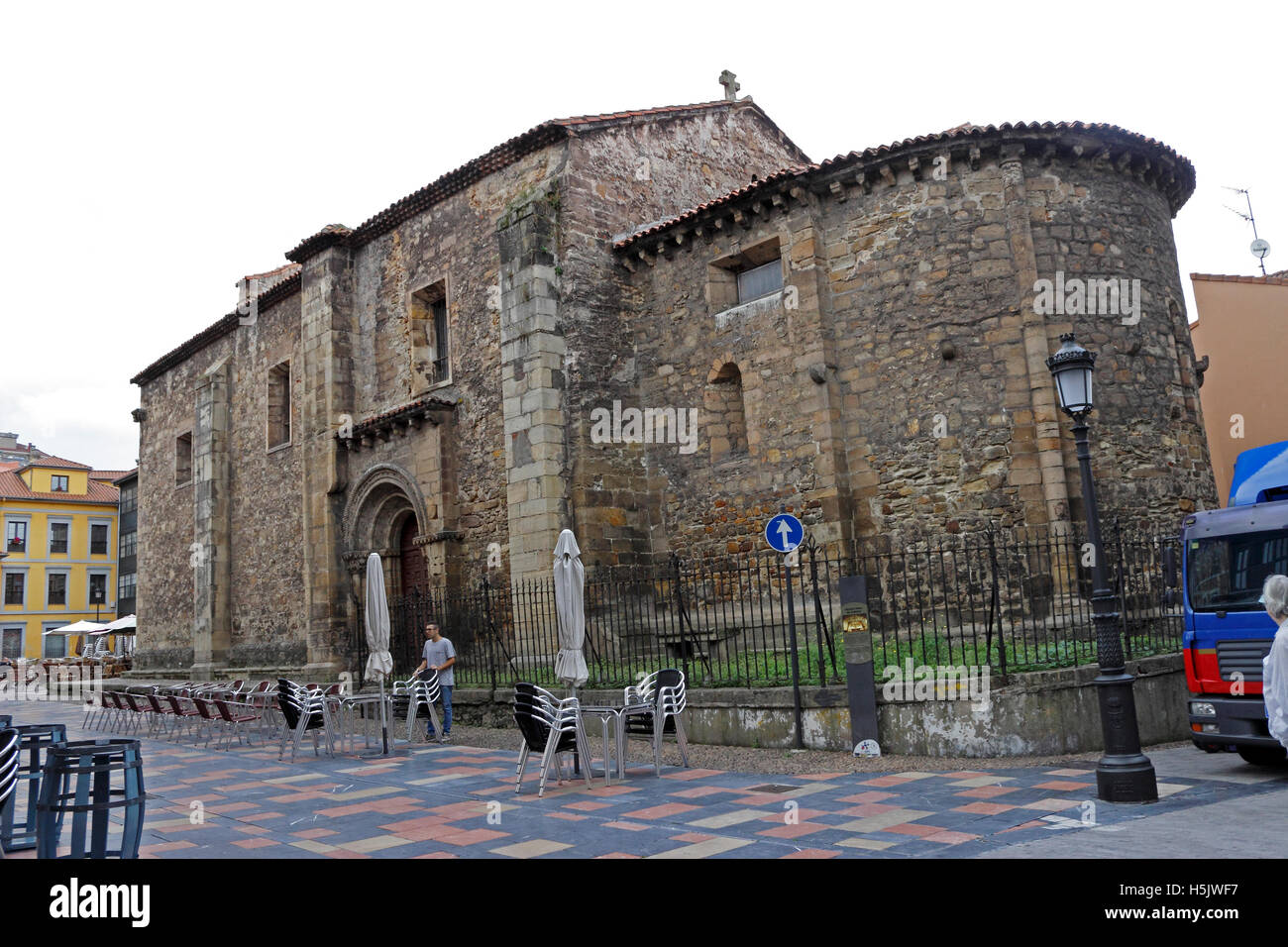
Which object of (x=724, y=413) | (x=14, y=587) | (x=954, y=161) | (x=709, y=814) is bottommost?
(x=709, y=814)

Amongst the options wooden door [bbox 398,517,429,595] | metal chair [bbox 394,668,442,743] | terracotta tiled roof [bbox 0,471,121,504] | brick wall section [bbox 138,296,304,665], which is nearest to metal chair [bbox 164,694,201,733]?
metal chair [bbox 394,668,442,743]

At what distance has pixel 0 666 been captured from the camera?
40.5 m

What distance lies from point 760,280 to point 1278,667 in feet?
35.4

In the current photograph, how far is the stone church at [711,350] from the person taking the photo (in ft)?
42.9

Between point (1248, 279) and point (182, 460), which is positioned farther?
point (182, 460)

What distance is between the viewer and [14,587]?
48.8m

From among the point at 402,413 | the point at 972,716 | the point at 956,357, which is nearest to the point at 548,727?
the point at 972,716

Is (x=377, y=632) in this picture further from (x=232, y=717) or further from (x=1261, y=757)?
(x=1261, y=757)

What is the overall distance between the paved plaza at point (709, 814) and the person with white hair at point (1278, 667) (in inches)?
26.1

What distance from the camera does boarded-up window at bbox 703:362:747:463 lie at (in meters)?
15.5

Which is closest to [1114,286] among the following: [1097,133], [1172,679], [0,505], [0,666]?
[1097,133]

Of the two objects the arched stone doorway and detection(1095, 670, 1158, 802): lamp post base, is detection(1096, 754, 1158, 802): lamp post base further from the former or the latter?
the arched stone doorway

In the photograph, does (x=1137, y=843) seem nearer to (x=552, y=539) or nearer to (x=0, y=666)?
(x=552, y=539)

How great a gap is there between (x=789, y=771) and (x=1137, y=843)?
3759mm
